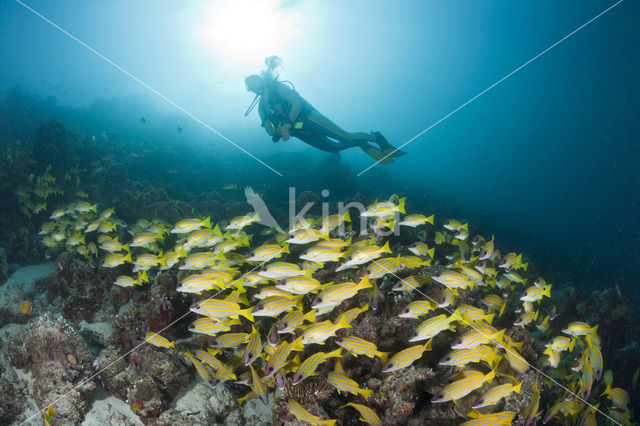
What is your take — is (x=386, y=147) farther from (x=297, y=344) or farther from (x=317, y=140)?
(x=297, y=344)

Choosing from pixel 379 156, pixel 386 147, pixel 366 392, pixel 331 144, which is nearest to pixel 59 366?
pixel 366 392

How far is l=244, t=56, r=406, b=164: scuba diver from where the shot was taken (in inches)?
474

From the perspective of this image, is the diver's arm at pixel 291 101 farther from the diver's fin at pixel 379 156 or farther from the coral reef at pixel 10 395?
the coral reef at pixel 10 395

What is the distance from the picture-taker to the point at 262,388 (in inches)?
129

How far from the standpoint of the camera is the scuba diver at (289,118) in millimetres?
12027

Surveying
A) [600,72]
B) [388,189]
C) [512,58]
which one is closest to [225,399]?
[388,189]

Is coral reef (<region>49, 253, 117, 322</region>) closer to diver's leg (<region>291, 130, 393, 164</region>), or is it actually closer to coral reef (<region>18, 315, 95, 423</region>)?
coral reef (<region>18, 315, 95, 423</region>)

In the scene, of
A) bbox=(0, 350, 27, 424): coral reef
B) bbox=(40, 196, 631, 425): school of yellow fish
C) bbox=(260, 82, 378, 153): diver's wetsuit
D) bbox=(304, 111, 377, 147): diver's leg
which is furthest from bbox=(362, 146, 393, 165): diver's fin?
bbox=(0, 350, 27, 424): coral reef

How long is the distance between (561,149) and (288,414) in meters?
140

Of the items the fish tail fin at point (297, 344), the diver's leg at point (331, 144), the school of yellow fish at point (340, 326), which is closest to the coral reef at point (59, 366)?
the school of yellow fish at point (340, 326)

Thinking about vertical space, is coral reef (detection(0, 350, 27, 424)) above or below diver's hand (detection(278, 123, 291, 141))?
below

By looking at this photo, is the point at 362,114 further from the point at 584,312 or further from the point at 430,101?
the point at 584,312

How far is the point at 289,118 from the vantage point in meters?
12.1

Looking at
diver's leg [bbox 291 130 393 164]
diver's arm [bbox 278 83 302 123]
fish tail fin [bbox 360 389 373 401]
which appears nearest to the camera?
fish tail fin [bbox 360 389 373 401]
